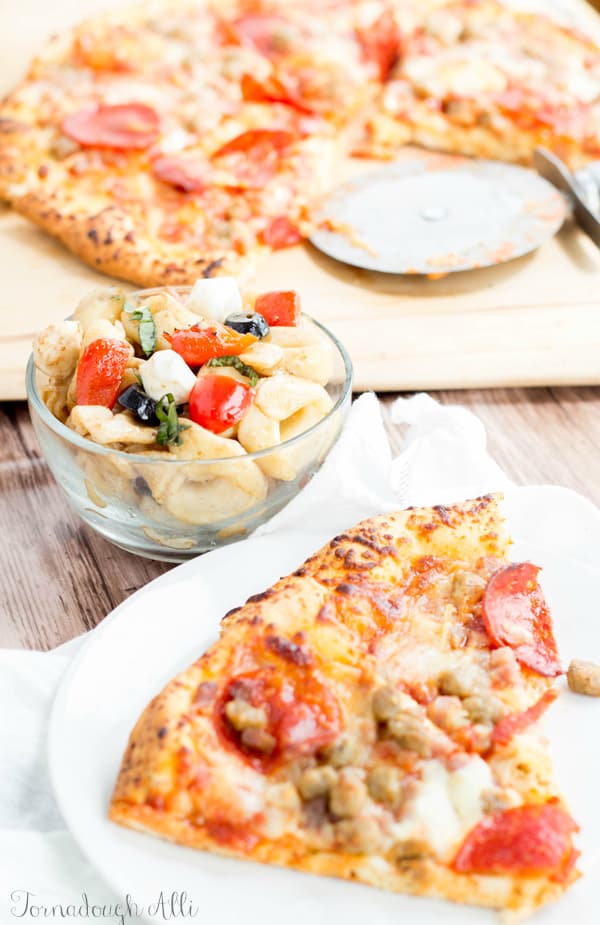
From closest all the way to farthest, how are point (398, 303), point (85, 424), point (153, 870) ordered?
point (153, 870)
point (85, 424)
point (398, 303)

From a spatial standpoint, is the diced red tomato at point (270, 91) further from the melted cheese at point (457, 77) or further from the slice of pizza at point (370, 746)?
the slice of pizza at point (370, 746)

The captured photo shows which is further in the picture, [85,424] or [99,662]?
[85,424]

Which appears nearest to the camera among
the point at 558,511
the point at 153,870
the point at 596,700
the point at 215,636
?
the point at 153,870

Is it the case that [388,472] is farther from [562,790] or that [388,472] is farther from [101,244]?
[101,244]

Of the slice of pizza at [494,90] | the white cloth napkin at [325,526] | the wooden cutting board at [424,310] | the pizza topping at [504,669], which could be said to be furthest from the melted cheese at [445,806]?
the slice of pizza at [494,90]

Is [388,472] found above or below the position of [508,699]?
below

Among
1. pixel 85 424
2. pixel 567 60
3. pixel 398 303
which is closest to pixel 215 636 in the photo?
pixel 85 424

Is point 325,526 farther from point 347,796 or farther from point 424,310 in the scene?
point 424,310

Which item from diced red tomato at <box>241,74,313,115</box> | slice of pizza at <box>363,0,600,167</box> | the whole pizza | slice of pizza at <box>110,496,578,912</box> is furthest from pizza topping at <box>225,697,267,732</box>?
diced red tomato at <box>241,74,313,115</box>

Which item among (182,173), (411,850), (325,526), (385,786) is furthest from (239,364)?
(182,173)
